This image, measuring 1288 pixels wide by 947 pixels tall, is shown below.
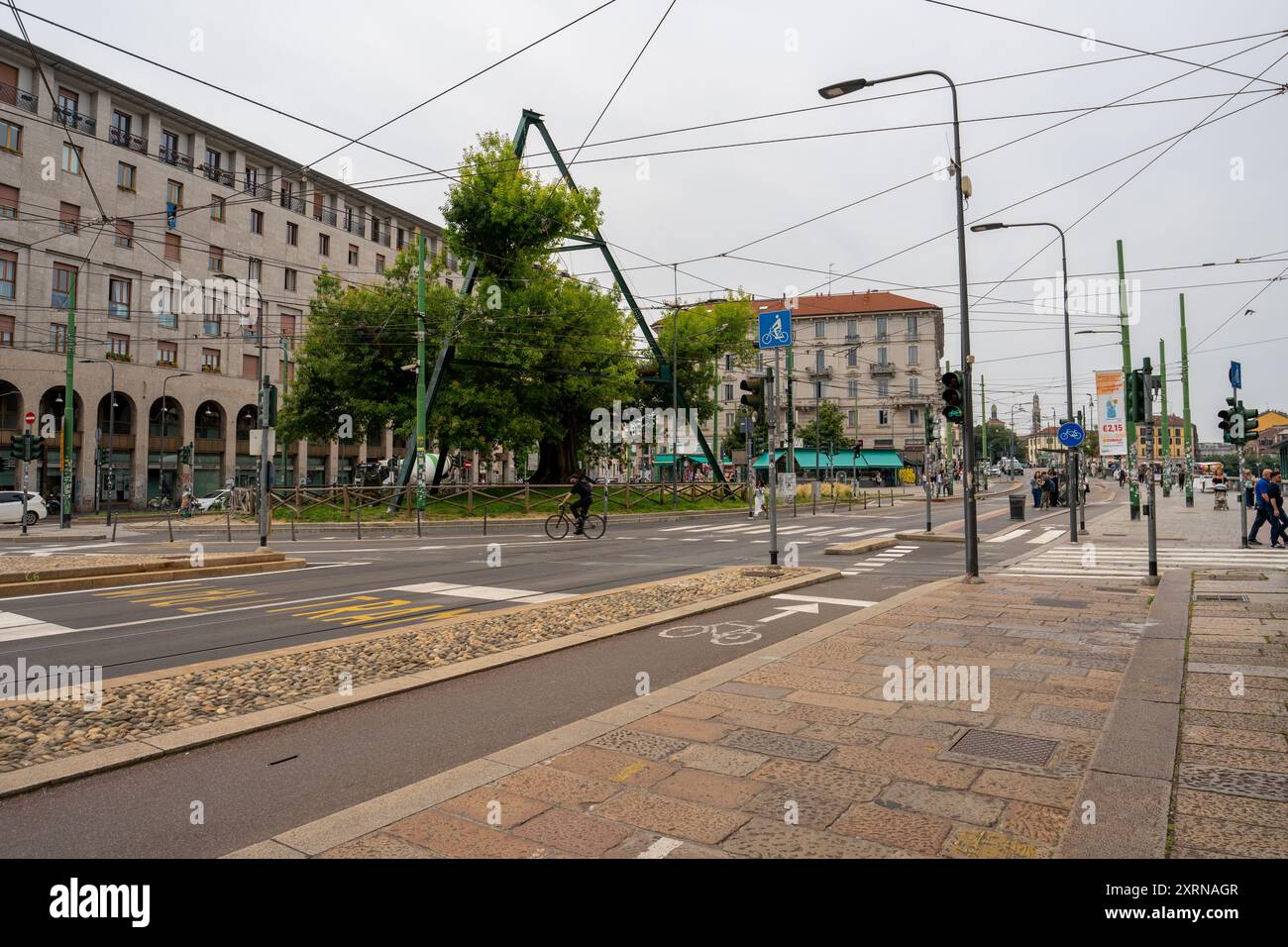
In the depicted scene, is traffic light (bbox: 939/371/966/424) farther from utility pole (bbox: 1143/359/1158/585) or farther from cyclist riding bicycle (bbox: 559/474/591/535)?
cyclist riding bicycle (bbox: 559/474/591/535)

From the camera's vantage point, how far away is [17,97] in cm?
3847

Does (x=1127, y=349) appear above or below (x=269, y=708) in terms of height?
above

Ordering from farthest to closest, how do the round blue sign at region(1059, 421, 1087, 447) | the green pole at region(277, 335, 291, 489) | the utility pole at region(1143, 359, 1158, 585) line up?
the green pole at region(277, 335, 291, 489) < the round blue sign at region(1059, 421, 1087, 447) < the utility pole at region(1143, 359, 1158, 585)

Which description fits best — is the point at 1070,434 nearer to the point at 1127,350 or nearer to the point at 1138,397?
the point at 1127,350

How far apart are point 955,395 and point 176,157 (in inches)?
1910

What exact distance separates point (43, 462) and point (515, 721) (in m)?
49.4

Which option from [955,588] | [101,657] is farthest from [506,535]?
[101,657]

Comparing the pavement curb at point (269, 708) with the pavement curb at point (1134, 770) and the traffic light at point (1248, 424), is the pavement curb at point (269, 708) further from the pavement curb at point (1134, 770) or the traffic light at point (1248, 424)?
the traffic light at point (1248, 424)

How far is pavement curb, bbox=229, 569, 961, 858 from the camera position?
10.7 feet

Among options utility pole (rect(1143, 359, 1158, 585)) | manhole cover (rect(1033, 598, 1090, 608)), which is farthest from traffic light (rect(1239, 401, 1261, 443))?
manhole cover (rect(1033, 598, 1090, 608))

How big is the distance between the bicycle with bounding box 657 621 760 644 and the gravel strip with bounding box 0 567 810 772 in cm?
69

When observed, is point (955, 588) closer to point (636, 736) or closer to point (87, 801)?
point (636, 736)

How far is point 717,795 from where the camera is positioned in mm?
3738

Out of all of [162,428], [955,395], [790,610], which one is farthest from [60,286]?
[790,610]
